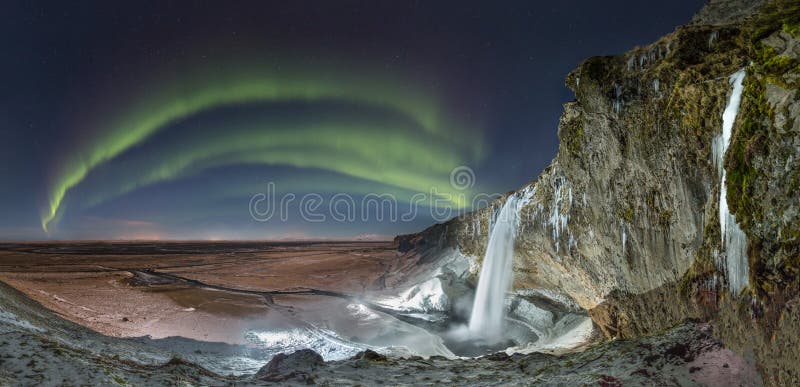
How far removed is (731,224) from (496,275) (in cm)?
1531

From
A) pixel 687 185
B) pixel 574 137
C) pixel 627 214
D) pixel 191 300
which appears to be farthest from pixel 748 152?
pixel 191 300

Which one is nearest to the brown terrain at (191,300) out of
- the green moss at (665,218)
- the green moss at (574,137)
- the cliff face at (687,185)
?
the cliff face at (687,185)

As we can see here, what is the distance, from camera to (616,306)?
1013cm

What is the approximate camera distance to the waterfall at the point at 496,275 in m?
16.8

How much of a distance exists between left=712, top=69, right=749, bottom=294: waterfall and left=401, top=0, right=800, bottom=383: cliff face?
1.5 inches

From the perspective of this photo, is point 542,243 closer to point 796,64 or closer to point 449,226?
point 796,64

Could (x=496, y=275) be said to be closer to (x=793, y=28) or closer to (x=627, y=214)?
(x=627, y=214)

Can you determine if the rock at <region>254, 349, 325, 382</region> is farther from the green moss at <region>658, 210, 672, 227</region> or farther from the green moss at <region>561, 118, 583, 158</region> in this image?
the green moss at <region>561, 118, 583, 158</region>

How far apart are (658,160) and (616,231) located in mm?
2715

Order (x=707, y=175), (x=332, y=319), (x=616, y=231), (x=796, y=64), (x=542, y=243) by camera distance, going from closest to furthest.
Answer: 1. (x=796, y=64)
2. (x=707, y=175)
3. (x=616, y=231)
4. (x=542, y=243)
5. (x=332, y=319)

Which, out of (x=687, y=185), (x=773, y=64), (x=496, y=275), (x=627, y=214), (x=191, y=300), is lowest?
(x=191, y=300)

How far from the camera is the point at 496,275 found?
18953 millimetres

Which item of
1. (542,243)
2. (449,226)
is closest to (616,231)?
(542,243)

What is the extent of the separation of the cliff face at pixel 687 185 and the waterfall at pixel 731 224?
37mm
